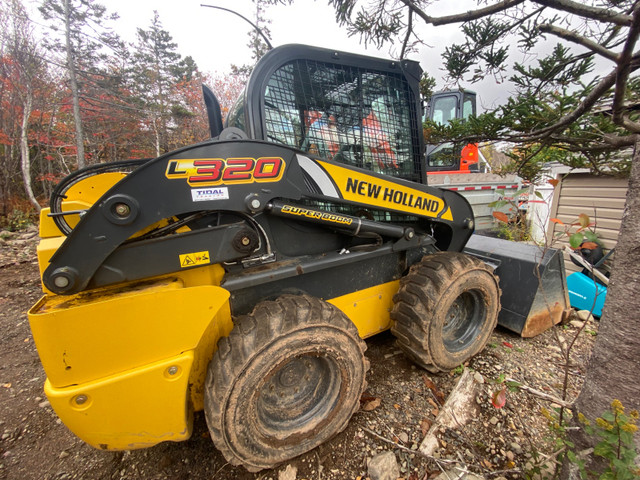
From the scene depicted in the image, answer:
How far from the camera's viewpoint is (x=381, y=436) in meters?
1.93

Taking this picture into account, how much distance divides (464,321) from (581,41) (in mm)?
2243

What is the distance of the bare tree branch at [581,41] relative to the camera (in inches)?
49.7

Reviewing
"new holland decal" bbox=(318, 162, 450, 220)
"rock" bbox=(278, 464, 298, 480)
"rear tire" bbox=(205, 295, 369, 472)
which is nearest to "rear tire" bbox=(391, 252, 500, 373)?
"new holland decal" bbox=(318, 162, 450, 220)

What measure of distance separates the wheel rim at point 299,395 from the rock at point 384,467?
0.36 m

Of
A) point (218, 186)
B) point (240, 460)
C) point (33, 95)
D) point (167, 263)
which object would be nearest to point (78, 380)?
point (167, 263)

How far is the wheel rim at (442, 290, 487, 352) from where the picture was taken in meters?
2.63

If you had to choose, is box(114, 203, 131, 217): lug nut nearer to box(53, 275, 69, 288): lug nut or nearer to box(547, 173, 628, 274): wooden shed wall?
box(53, 275, 69, 288): lug nut

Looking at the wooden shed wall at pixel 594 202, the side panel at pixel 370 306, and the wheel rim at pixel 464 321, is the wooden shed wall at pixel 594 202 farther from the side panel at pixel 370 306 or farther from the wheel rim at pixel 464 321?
the side panel at pixel 370 306

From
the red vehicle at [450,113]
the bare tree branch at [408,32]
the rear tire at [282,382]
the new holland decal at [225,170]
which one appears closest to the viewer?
the new holland decal at [225,170]

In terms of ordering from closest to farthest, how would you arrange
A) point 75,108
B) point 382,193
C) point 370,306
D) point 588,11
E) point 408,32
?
point 588,11 → point 382,193 → point 408,32 → point 370,306 → point 75,108

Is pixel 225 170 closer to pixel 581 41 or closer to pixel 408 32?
pixel 581 41

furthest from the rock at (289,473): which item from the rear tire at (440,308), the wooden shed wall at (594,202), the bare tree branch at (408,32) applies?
the wooden shed wall at (594,202)

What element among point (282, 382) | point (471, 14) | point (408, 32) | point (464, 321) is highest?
point (408, 32)

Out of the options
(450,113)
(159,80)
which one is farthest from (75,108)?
(450,113)
